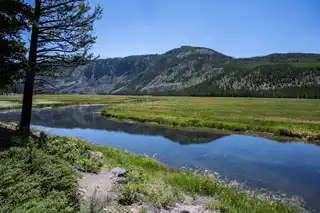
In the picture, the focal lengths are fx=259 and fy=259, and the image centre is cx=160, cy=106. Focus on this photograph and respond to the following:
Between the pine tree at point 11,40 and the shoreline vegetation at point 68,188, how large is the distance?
4.65 meters

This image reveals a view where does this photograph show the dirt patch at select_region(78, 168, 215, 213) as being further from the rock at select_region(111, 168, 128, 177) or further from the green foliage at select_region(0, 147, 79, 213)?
the green foliage at select_region(0, 147, 79, 213)

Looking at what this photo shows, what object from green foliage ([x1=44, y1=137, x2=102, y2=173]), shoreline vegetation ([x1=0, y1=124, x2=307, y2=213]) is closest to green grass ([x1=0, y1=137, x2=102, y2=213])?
shoreline vegetation ([x1=0, y1=124, x2=307, y2=213])

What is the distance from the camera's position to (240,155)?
2348cm

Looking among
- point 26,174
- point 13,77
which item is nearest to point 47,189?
point 26,174

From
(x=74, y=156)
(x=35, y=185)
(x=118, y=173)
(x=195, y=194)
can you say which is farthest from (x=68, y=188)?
(x=195, y=194)

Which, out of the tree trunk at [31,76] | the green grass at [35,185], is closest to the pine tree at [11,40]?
the tree trunk at [31,76]

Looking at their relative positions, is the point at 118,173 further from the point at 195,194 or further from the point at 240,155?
the point at 240,155

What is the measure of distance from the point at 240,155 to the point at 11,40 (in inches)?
785

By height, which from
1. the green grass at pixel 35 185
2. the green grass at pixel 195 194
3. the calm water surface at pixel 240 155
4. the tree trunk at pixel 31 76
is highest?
the tree trunk at pixel 31 76

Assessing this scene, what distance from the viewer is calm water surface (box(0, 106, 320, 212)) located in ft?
51.6

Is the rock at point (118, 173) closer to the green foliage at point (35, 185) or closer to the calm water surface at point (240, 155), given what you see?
the green foliage at point (35, 185)

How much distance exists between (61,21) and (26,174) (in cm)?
1342

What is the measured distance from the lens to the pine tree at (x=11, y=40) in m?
14.3

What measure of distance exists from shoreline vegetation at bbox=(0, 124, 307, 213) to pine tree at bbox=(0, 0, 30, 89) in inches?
183
